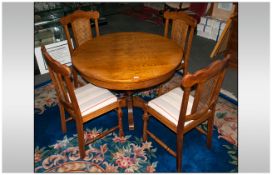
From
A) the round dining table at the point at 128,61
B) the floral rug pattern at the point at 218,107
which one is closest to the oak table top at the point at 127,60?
the round dining table at the point at 128,61

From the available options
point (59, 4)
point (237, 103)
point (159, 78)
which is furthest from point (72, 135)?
point (59, 4)

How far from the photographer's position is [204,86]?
1.76 metres

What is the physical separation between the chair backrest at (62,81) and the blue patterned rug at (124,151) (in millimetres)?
517

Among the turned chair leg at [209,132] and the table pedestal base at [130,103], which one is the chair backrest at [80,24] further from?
the turned chair leg at [209,132]

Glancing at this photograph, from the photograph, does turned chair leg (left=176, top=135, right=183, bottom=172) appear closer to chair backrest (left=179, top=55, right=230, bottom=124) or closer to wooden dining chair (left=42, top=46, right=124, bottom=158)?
chair backrest (left=179, top=55, right=230, bottom=124)

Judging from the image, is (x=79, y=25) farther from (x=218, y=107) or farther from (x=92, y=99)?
(x=218, y=107)

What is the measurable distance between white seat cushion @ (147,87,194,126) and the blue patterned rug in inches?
19.3

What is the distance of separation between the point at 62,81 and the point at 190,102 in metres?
1.09

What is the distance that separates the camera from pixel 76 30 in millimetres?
2852

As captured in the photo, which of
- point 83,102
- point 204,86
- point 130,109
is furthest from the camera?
point 130,109

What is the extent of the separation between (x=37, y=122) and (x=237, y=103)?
2376mm

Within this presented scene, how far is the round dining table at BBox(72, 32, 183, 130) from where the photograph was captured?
6.33 ft

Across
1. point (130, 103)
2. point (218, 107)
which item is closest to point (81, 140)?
point (130, 103)

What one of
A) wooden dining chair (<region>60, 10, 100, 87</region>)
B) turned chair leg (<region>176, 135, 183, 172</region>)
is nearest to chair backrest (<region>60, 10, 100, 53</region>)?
wooden dining chair (<region>60, 10, 100, 87</region>)
